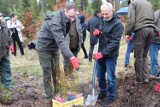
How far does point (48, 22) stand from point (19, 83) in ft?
9.47

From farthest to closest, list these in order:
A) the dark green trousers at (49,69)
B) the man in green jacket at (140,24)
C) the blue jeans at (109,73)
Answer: the man in green jacket at (140,24)
the dark green trousers at (49,69)
the blue jeans at (109,73)

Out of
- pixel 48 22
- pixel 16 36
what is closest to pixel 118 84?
pixel 48 22

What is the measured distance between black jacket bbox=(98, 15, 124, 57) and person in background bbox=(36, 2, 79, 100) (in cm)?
60

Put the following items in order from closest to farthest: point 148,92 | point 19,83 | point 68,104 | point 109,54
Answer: point 68,104
point 109,54
point 148,92
point 19,83

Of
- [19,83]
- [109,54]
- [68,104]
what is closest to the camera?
[68,104]

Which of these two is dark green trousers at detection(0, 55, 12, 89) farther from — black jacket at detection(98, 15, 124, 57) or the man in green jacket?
the man in green jacket

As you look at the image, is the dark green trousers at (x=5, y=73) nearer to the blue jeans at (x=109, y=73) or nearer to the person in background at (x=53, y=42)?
the person in background at (x=53, y=42)

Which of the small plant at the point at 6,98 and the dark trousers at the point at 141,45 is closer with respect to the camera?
the small plant at the point at 6,98

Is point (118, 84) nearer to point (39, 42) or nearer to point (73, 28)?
point (73, 28)

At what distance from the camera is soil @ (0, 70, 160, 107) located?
541 centimetres

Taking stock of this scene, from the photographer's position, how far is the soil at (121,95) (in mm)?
5406

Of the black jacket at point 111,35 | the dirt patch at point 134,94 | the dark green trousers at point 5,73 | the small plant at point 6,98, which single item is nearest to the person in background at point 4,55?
the dark green trousers at point 5,73

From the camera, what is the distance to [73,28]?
684 cm

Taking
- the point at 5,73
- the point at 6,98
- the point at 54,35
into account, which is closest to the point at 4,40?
the point at 5,73
